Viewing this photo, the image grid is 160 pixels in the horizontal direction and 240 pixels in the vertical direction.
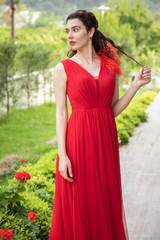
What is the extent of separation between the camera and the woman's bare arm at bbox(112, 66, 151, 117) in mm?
2203

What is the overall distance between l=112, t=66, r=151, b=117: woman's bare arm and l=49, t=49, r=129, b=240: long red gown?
0.40 ft

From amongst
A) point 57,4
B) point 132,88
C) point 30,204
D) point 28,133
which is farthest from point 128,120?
point 57,4

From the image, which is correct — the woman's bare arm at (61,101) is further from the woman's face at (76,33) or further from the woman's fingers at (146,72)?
the woman's fingers at (146,72)

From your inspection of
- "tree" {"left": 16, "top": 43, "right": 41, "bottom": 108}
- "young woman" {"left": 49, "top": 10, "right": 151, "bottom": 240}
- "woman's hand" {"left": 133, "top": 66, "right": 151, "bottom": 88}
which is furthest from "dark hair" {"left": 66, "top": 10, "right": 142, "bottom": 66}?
"tree" {"left": 16, "top": 43, "right": 41, "bottom": 108}

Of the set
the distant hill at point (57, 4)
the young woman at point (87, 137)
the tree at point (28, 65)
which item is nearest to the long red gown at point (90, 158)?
the young woman at point (87, 137)

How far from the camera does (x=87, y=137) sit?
6.89 feet

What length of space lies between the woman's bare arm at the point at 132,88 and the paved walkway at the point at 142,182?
1.36 meters

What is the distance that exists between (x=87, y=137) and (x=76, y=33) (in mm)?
585

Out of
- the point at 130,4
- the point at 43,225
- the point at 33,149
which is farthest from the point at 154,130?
the point at 130,4

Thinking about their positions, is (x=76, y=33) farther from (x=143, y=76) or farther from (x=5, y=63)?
(x=5, y=63)

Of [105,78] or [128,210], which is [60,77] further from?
[128,210]

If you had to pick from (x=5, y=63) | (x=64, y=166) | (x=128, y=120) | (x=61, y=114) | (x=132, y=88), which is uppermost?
(x=5, y=63)

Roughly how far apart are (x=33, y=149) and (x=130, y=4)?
64.9 ft

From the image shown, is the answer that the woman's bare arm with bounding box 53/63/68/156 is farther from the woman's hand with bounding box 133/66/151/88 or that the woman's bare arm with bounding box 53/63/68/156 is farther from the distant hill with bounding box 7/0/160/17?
the distant hill with bounding box 7/0/160/17
